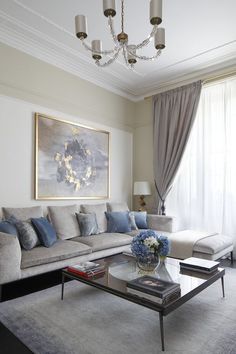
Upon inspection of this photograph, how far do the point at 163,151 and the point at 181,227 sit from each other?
1484 mm

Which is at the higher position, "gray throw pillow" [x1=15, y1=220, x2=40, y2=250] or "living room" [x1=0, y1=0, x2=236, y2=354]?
"living room" [x1=0, y1=0, x2=236, y2=354]

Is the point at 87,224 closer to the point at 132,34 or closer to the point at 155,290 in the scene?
the point at 155,290

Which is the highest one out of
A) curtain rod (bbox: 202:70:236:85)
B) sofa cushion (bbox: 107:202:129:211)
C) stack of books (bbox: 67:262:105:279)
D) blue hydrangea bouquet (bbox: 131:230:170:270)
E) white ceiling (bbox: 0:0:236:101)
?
white ceiling (bbox: 0:0:236:101)

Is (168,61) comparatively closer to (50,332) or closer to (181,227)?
(181,227)

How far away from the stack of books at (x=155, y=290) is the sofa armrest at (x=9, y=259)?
122 centimetres

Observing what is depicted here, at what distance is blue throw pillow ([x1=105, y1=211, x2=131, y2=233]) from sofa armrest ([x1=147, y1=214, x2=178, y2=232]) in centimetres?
51

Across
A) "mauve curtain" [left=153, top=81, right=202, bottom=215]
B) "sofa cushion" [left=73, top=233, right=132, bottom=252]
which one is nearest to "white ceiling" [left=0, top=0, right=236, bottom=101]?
"mauve curtain" [left=153, top=81, right=202, bottom=215]

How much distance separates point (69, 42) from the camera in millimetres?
3789

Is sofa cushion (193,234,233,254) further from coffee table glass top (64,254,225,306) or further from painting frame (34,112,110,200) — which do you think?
painting frame (34,112,110,200)

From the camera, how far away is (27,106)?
3.81 m

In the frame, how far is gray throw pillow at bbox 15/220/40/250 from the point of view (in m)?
2.97

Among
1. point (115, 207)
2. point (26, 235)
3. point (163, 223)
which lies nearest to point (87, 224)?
point (115, 207)

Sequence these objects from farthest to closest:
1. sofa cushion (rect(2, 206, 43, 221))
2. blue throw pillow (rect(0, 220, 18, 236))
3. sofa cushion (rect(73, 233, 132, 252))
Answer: sofa cushion (rect(73, 233, 132, 252)) < sofa cushion (rect(2, 206, 43, 221)) < blue throw pillow (rect(0, 220, 18, 236))

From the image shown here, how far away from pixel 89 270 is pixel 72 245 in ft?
2.83
